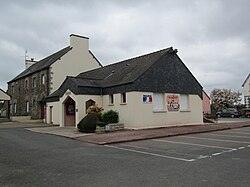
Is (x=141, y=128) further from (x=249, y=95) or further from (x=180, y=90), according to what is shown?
(x=249, y=95)

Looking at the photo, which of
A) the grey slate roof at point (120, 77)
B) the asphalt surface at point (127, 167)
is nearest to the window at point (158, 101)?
the grey slate roof at point (120, 77)

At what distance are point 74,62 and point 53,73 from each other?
3.23m

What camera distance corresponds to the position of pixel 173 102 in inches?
867

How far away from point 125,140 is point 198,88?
1306 cm

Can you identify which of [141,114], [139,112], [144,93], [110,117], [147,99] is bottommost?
[110,117]

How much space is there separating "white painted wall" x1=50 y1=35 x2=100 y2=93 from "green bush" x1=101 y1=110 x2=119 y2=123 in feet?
48.2

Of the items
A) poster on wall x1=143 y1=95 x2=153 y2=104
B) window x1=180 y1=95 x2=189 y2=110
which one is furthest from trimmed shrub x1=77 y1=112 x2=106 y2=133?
window x1=180 y1=95 x2=189 y2=110

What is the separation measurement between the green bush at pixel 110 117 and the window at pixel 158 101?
3.14 meters

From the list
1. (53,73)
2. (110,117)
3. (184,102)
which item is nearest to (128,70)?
(110,117)

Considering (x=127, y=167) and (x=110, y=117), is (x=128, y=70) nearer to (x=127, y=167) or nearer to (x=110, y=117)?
(x=110, y=117)

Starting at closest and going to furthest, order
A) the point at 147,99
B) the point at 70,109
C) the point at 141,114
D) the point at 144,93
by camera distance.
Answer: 1. the point at 141,114
2. the point at 144,93
3. the point at 147,99
4. the point at 70,109

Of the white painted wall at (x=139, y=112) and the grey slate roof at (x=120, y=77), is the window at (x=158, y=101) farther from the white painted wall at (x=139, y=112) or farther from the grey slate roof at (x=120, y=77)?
Answer: the grey slate roof at (x=120, y=77)

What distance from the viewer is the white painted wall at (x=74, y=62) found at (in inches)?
1305

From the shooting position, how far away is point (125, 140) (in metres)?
13.6
